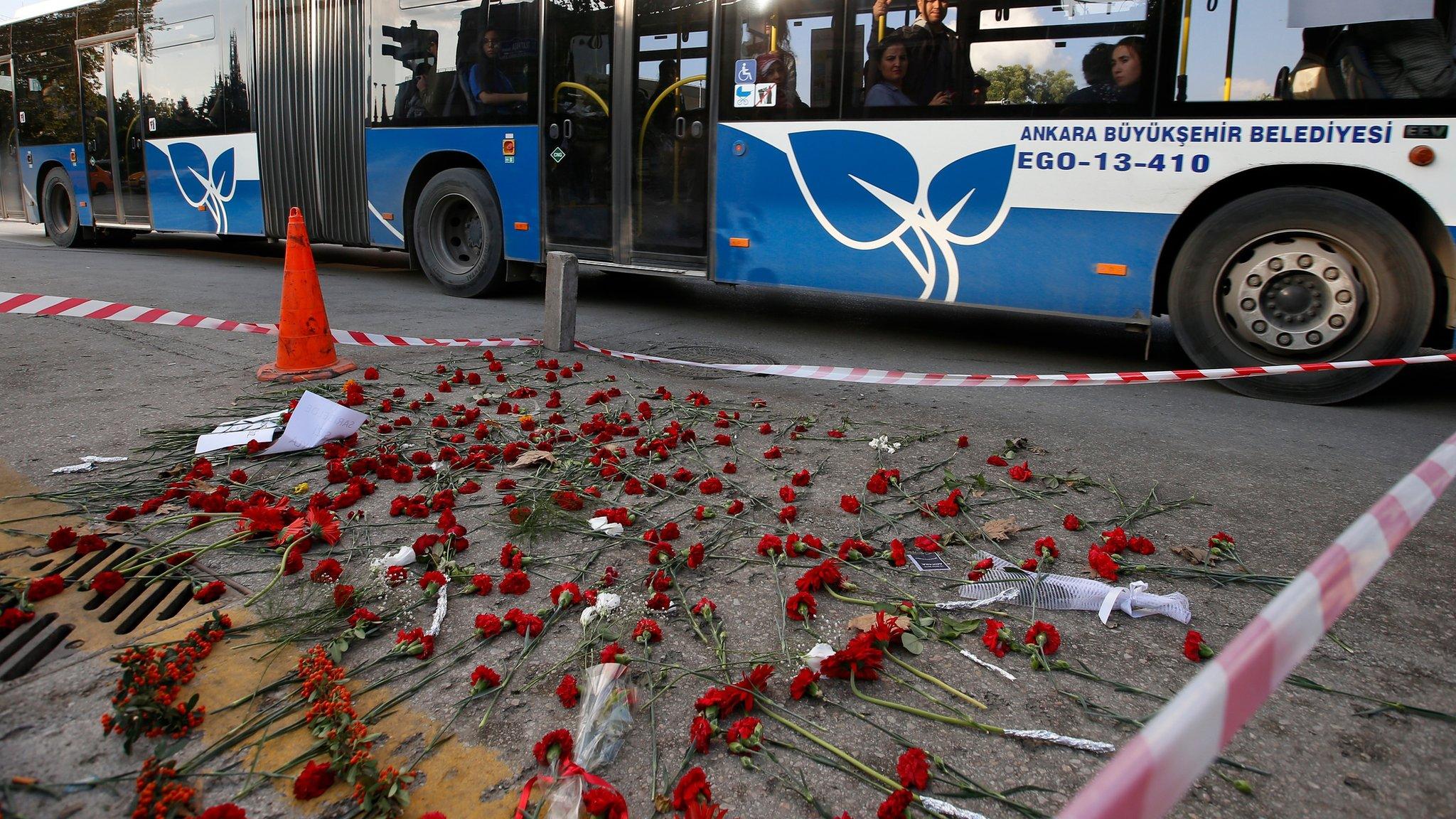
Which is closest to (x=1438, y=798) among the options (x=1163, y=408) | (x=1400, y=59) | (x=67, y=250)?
(x=1163, y=408)

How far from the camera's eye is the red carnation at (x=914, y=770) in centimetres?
188

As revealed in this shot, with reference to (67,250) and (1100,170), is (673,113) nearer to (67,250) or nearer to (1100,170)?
(1100,170)

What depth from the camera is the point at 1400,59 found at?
201 inches

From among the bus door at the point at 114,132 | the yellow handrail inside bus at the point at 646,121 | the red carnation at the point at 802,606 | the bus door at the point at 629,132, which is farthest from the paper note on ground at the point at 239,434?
the bus door at the point at 114,132

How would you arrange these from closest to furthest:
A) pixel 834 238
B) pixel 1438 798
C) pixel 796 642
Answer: pixel 1438 798, pixel 796 642, pixel 834 238

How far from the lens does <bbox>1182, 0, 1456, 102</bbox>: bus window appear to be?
5.05 m

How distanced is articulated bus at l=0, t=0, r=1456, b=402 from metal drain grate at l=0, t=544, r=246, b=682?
5348 mm

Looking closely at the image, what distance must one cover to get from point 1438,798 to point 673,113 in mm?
7272

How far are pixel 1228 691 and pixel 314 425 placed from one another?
13.0 ft

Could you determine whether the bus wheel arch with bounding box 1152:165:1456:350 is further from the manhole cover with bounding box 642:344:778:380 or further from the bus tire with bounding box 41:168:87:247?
the bus tire with bounding box 41:168:87:247

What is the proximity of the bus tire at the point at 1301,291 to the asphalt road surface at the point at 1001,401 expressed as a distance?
0.25 meters

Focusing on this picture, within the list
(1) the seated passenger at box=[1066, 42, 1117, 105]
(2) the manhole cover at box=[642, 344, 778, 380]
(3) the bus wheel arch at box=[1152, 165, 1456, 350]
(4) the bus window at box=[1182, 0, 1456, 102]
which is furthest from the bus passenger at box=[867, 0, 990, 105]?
(2) the manhole cover at box=[642, 344, 778, 380]

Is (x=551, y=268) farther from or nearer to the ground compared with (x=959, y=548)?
farther from the ground

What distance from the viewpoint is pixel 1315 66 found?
531cm
